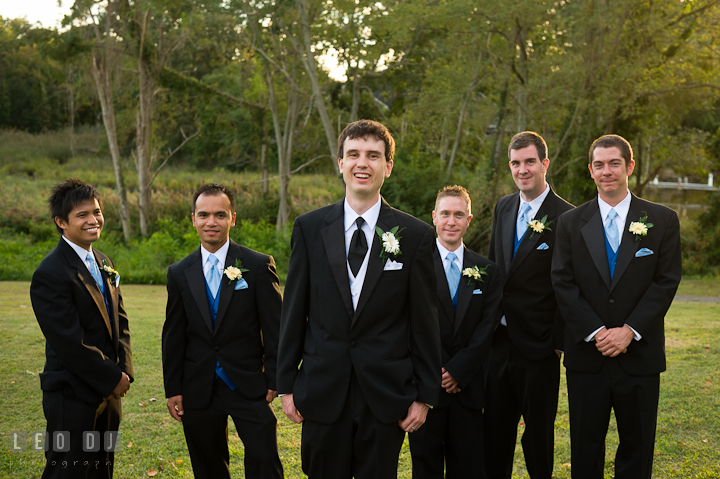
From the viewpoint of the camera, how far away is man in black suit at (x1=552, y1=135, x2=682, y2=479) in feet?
11.6

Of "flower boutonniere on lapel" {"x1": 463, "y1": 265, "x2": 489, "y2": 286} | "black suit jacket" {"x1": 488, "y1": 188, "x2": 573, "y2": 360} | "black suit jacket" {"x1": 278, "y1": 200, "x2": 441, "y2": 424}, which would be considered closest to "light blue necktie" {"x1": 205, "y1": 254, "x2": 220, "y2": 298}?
"black suit jacket" {"x1": 278, "y1": 200, "x2": 441, "y2": 424}

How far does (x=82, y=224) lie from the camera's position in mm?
3643

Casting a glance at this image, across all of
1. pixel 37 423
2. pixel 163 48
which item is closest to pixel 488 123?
pixel 163 48

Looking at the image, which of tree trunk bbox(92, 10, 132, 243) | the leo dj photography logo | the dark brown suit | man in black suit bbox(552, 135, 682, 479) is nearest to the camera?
the leo dj photography logo

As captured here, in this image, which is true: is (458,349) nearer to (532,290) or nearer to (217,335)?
(532,290)

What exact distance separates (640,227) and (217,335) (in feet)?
9.09

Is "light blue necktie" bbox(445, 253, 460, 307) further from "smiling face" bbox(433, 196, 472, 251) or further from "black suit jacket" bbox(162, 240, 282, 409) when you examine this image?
"black suit jacket" bbox(162, 240, 282, 409)

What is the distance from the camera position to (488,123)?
20.8 m

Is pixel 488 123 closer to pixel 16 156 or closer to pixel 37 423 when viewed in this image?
pixel 37 423

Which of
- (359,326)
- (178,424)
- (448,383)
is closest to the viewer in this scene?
(359,326)

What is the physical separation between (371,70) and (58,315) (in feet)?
67.7

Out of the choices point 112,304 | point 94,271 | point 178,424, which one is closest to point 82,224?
point 94,271

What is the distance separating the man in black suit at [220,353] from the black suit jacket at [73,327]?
0.39 metres

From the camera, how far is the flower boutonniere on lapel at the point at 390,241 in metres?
2.76
